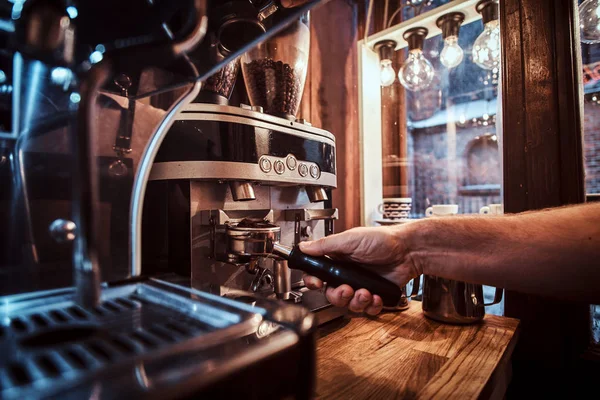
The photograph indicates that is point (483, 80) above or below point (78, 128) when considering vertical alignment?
above

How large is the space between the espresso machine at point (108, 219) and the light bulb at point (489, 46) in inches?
37.2

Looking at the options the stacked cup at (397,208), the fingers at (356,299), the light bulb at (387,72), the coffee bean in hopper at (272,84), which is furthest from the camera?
the light bulb at (387,72)

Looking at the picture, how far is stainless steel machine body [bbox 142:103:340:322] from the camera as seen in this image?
0.62 metres

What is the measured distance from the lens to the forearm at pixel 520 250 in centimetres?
57

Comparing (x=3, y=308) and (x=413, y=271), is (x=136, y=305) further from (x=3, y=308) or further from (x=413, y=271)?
(x=413, y=271)

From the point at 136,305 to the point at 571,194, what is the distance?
3.31 feet

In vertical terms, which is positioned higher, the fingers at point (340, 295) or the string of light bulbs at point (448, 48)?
the string of light bulbs at point (448, 48)

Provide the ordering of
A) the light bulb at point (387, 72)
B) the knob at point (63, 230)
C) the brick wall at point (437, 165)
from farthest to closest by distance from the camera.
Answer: the brick wall at point (437, 165) → the light bulb at point (387, 72) → the knob at point (63, 230)

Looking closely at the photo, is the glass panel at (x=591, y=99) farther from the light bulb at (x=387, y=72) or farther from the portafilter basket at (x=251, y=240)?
the portafilter basket at (x=251, y=240)

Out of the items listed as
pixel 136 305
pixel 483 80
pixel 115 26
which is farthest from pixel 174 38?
pixel 483 80

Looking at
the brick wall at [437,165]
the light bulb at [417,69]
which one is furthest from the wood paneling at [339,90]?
the brick wall at [437,165]

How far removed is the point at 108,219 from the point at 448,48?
1242 mm

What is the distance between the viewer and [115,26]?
0.37 meters

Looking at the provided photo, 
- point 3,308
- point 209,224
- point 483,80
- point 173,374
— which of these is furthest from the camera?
point 483,80
